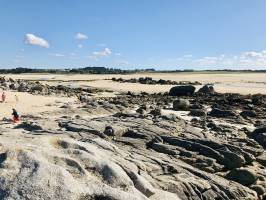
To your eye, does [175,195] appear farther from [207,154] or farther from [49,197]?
[207,154]

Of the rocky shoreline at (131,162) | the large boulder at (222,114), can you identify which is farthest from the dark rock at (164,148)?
the large boulder at (222,114)

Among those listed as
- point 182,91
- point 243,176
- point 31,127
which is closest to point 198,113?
point 31,127

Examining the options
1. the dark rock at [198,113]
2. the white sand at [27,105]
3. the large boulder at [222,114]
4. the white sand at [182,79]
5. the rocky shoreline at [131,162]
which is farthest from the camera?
the white sand at [182,79]

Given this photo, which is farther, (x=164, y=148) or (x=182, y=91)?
(x=182, y=91)

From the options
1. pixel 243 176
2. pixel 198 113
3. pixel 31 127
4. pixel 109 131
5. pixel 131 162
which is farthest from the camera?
pixel 198 113

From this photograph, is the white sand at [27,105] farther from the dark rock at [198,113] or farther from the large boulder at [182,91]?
the large boulder at [182,91]

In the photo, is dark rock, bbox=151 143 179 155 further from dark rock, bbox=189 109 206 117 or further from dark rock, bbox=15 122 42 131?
dark rock, bbox=189 109 206 117

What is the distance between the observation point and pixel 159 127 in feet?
68.9

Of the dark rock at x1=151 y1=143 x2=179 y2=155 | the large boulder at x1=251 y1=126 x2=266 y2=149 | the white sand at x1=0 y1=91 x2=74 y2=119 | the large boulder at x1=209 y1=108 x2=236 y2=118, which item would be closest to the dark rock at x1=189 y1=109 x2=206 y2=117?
the large boulder at x1=209 y1=108 x2=236 y2=118

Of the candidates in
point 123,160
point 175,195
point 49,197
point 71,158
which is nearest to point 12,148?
point 71,158

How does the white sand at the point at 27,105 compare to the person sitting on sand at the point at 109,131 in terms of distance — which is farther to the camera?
the white sand at the point at 27,105

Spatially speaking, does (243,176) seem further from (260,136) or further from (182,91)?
(182,91)

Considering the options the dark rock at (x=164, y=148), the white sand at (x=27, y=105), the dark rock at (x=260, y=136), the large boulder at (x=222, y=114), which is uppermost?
the dark rock at (x=164, y=148)

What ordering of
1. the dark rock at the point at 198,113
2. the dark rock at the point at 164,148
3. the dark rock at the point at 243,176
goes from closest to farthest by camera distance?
the dark rock at the point at 243,176, the dark rock at the point at 164,148, the dark rock at the point at 198,113
